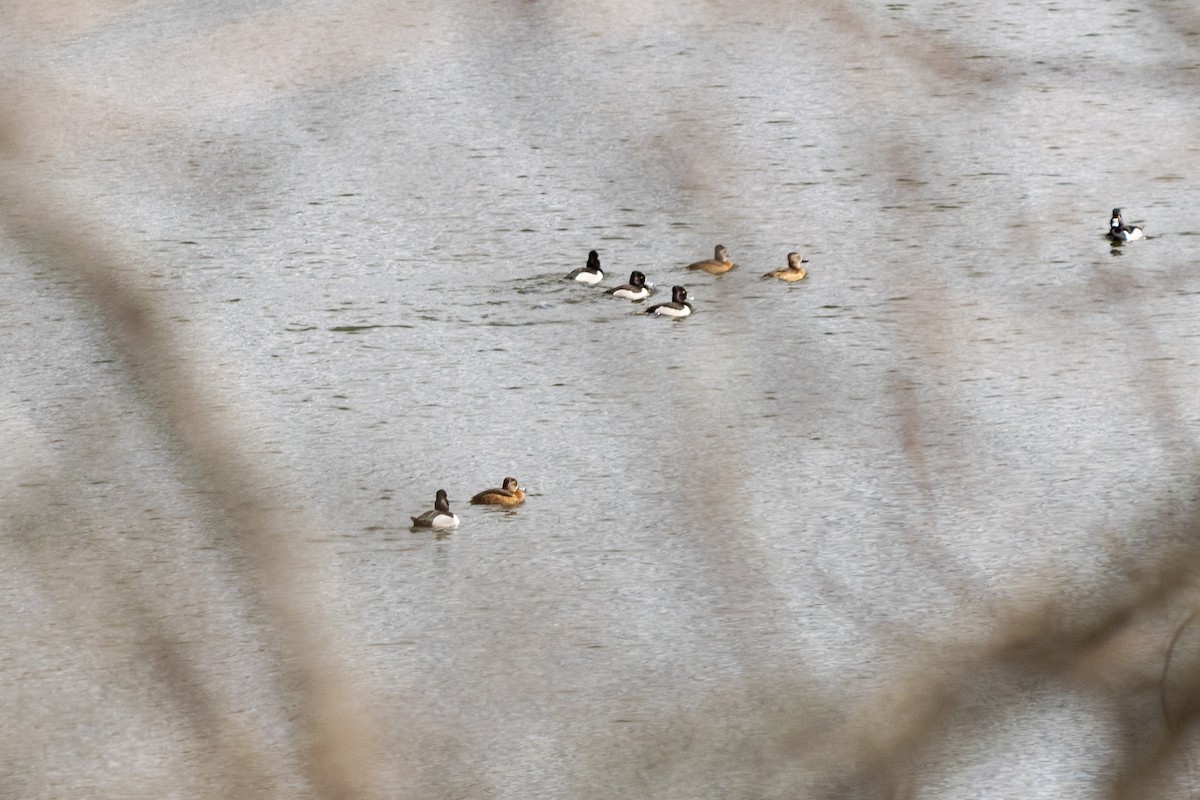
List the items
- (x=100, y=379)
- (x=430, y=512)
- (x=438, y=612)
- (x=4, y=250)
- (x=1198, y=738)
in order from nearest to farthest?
(x=1198, y=738)
(x=438, y=612)
(x=430, y=512)
(x=100, y=379)
(x=4, y=250)

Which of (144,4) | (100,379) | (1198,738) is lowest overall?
(1198,738)

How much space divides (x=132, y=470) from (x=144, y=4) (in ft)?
39.9

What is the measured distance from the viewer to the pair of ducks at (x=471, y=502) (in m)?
18.4

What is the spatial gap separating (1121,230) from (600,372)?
19.9 feet

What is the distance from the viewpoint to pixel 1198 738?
15281 millimetres

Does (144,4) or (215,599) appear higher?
(144,4)

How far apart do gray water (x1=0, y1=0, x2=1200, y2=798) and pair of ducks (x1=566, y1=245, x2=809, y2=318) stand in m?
0.19

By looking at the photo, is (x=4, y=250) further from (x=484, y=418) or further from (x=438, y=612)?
(x=438, y=612)

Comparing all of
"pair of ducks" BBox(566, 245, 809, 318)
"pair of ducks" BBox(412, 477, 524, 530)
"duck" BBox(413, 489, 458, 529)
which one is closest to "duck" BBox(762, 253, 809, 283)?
"pair of ducks" BBox(566, 245, 809, 318)

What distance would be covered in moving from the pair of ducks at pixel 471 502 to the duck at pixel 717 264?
5.37 meters

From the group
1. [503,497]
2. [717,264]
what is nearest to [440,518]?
[503,497]

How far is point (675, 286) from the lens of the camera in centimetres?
2325

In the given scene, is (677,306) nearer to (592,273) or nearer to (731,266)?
(592,273)

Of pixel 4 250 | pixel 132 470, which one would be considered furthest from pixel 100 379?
pixel 4 250
